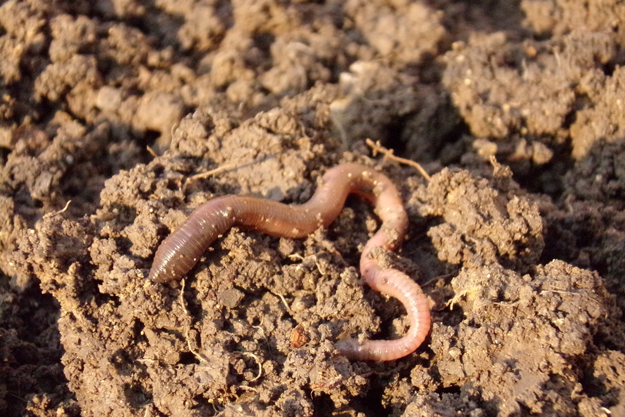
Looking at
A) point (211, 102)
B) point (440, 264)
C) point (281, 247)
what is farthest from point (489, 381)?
point (211, 102)

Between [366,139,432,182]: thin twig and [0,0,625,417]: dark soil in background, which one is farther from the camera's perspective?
[366,139,432,182]: thin twig

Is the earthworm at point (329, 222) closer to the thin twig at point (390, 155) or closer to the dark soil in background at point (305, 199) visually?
the dark soil in background at point (305, 199)

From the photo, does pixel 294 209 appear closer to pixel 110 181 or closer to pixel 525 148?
pixel 110 181

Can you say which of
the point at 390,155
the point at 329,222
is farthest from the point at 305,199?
the point at 390,155

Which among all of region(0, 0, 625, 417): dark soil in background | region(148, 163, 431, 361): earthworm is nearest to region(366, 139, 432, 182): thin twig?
region(0, 0, 625, 417): dark soil in background

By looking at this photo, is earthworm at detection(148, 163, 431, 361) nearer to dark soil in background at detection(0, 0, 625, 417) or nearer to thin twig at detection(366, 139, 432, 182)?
dark soil in background at detection(0, 0, 625, 417)
